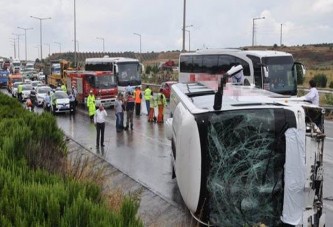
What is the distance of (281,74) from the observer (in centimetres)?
2412

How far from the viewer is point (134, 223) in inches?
183

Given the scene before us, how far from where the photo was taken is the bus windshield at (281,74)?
2398cm

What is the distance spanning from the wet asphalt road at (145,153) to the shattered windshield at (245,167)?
2649mm

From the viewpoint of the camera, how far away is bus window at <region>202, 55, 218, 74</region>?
28.2m

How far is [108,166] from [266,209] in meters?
8.33

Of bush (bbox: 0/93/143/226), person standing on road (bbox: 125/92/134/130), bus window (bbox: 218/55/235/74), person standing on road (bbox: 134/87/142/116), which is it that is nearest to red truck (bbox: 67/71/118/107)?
person standing on road (bbox: 134/87/142/116)

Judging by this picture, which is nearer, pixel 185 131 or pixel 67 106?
pixel 185 131

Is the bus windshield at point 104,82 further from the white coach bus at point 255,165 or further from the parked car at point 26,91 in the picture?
the white coach bus at point 255,165

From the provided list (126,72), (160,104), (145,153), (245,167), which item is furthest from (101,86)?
(245,167)

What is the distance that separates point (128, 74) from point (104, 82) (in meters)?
4.55

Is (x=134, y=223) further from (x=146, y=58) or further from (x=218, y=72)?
(x=146, y=58)

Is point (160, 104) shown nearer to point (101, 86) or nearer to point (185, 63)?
point (185, 63)

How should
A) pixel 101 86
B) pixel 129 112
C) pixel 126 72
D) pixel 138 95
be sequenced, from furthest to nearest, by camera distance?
pixel 126 72 < pixel 101 86 < pixel 138 95 < pixel 129 112

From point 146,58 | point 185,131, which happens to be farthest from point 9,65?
point 185,131
